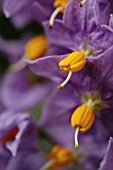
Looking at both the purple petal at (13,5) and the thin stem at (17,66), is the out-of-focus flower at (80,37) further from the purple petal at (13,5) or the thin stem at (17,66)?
the thin stem at (17,66)

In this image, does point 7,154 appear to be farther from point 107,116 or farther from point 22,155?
point 107,116

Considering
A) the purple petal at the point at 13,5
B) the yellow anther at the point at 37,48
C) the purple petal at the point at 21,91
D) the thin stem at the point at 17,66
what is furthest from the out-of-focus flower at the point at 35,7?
the purple petal at the point at 21,91

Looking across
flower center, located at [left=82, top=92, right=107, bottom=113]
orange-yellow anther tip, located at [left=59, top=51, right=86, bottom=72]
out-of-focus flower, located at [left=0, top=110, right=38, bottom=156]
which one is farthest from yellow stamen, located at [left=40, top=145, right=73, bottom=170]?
orange-yellow anther tip, located at [left=59, top=51, right=86, bottom=72]

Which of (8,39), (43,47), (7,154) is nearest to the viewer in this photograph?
(7,154)

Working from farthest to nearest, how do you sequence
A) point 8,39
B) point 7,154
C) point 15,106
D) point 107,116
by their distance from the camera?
point 8,39 < point 15,106 < point 7,154 < point 107,116

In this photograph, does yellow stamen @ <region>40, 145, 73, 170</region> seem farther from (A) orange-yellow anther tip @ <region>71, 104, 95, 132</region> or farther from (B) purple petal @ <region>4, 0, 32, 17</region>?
(B) purple petal @ <region>4, 0, 32, 17</region>

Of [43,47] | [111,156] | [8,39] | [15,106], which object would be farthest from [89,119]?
[8,39]

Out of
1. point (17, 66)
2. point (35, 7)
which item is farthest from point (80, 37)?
point (17, 66)
